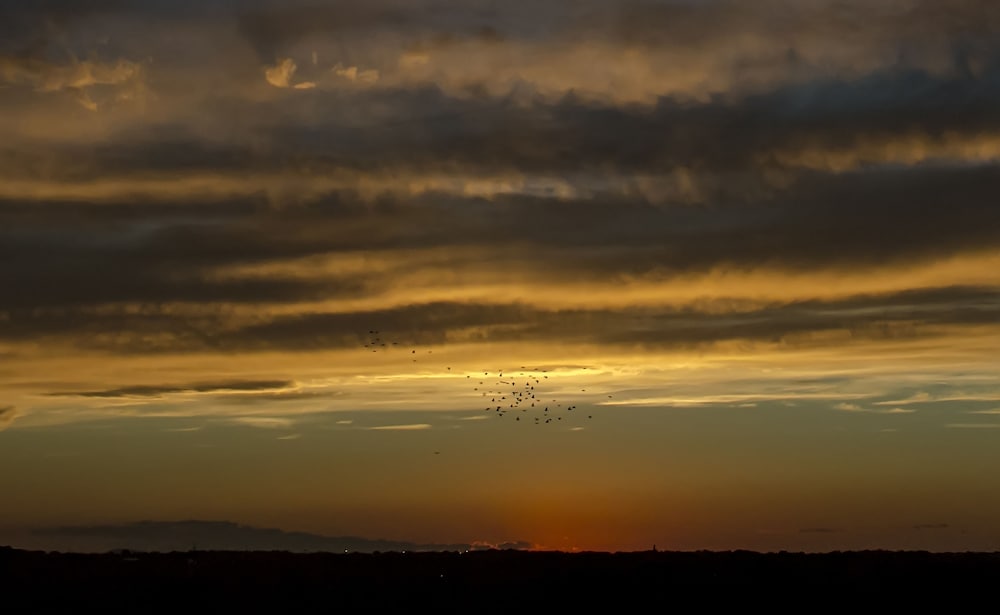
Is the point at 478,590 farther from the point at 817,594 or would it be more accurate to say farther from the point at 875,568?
the point at 875,568

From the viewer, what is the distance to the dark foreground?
258ft

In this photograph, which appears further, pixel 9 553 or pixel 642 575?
pixel 9 553

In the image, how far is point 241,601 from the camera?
78000 millimetres

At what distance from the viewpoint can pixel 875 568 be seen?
86688 millimetres

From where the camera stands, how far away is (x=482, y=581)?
82.7 m

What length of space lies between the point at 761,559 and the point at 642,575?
9.27 m

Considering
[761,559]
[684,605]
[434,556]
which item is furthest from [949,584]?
[434,556]

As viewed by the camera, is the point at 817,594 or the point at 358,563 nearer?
the point at 817,594

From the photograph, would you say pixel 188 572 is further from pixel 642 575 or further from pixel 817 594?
pixel 817 594

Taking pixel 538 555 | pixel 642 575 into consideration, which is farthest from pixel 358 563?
pixel 642 575

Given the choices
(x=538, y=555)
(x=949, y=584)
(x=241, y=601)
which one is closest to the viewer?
(x=241, y=601)

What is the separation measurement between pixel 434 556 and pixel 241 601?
15950 mm

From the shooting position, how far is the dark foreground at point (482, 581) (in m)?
78.6

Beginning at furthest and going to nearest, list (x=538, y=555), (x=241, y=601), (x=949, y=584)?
(x=538, y=555)
(x=949, y=584)
(x=241, y=601)
